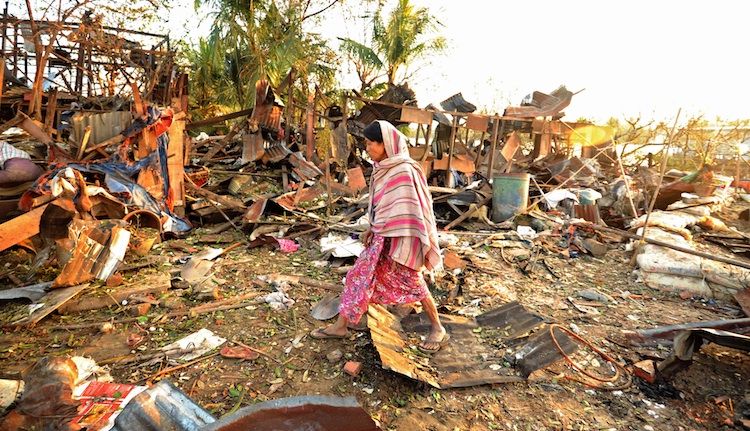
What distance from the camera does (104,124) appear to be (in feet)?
18.4

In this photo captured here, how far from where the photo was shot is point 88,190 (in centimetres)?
452

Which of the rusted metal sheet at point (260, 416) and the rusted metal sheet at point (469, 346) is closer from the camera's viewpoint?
the rusted metal sheet at point (260, 416)

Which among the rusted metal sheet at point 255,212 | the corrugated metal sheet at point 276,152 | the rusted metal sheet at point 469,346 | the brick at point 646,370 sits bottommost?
the brick at point 646,370

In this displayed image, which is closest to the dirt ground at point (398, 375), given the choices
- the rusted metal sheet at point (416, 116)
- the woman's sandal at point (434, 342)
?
the woman's sandal at point (434, 342)

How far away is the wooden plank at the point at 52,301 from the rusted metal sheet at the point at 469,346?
8.84ft

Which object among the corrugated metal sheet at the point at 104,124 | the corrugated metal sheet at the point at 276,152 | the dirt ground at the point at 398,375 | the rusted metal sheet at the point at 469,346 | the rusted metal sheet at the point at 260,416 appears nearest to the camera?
the rusted metal sheet at the point at 260,416

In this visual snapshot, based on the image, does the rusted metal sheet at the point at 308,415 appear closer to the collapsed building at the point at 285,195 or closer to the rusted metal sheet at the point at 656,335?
the collapsed building at the point at 285,195

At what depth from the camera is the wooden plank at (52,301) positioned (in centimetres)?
325

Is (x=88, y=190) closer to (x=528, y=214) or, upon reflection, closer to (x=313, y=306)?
(x=313, y=306)

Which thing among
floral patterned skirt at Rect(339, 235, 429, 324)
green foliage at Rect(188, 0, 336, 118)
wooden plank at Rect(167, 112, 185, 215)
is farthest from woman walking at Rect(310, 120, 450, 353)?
green foliage at Rect(188, 0, 336, 118)

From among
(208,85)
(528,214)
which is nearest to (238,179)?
(528,214)

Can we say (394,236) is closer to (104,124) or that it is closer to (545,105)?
(104,124)

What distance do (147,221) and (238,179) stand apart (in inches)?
129

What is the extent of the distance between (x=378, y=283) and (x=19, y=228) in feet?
12.2
